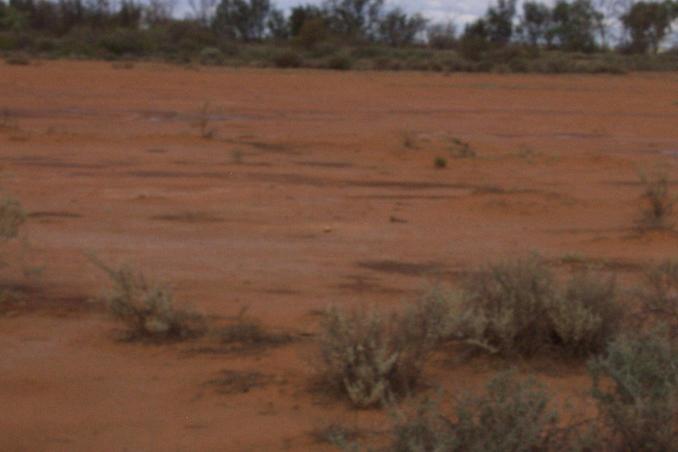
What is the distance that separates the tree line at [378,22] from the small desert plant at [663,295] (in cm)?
6858

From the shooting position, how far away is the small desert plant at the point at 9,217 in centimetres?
840

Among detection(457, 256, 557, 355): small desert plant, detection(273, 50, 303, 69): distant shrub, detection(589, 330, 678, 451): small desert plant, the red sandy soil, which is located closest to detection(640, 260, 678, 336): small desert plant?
detection(457, 256, 557, 355): small desert plant

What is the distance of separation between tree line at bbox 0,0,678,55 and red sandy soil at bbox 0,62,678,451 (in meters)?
48.9

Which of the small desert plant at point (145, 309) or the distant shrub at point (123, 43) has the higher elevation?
the small desert plant at point (145, 309)

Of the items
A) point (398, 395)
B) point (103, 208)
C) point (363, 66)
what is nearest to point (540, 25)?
point (363, 66)

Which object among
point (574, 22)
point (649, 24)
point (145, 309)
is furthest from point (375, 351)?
point (574, 22)

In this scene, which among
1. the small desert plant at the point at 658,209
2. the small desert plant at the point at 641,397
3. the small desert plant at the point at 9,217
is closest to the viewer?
the small desert plant at the point at 641,397

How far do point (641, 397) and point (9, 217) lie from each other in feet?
17.6

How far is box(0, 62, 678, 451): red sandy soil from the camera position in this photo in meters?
6.06

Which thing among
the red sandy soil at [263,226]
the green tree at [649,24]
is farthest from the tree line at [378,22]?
the red sandy soil at [263,226]

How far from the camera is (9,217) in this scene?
845cm

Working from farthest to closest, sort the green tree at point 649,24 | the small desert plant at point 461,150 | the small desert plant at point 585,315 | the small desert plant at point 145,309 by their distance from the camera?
the green tree at point 649,24, the small desert plant at point 461,150, the small desert plant at point 145,309, the small desert plant at point 585,315

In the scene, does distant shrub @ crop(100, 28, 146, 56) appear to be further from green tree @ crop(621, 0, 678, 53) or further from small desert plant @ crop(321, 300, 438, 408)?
small desert plant @ crop(321, 300, 438, 408)

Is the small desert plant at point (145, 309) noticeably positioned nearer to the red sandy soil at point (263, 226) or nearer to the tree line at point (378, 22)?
the red sandy soil at point (263, 226)
